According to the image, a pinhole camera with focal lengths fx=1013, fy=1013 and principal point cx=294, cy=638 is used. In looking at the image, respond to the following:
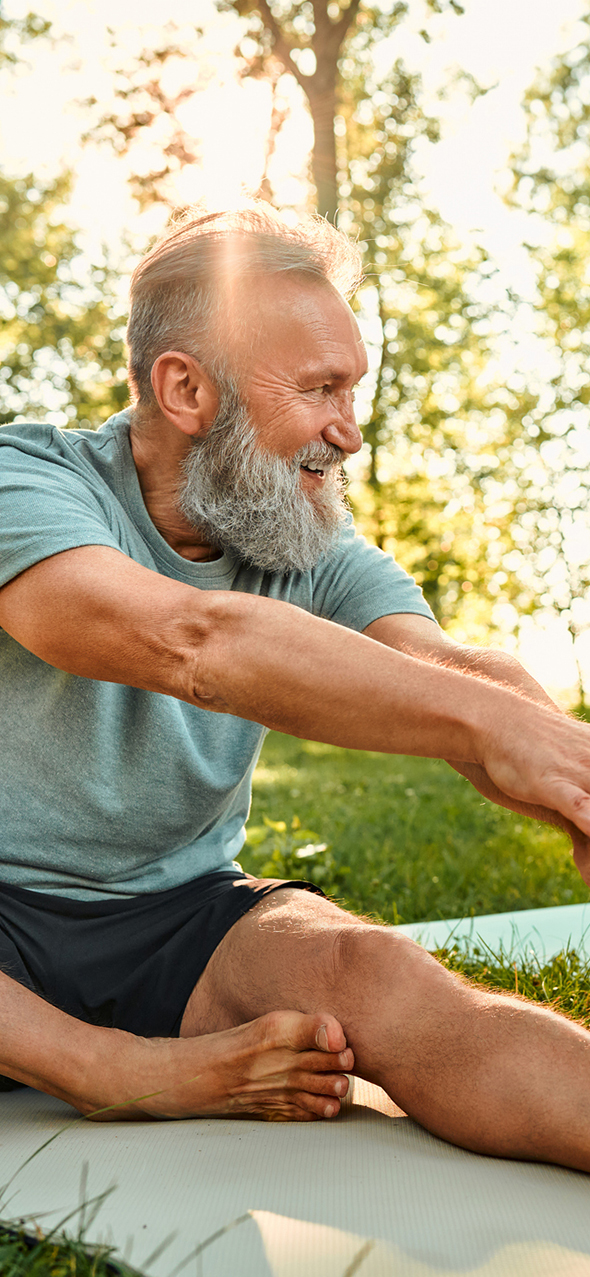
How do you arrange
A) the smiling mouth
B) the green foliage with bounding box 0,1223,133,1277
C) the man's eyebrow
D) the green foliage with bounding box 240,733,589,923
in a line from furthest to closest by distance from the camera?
1. the green foliage with bounding box 240,733,589,923
2. the smiling mouth
3. the man's eyebrow
4. the green foliage with bounding box 0,1223,133,1277

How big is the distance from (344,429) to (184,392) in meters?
0.40

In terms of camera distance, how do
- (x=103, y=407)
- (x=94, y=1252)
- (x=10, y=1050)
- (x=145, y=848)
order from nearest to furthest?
1. (x=94, y=1252)
2. (x=10, y=1050)
3. (x=145, y=848)
4. (x=103, y=407)

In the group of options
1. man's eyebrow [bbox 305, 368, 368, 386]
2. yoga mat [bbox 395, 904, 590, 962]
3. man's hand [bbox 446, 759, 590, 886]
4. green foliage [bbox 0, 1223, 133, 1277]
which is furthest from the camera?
yoga mat [bbox 395, 904, 590, 962]

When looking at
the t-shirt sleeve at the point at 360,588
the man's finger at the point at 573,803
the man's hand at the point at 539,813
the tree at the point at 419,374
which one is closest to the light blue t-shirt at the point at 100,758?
the t-shirt sleeve at the point at 360,588

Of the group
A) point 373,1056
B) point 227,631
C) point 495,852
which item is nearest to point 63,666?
point 227,631

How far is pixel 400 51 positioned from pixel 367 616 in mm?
14262

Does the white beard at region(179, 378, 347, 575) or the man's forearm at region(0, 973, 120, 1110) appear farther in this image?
the white beard at region(179, 378, 347, 575)

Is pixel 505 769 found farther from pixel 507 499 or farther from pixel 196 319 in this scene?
pixel 507 499

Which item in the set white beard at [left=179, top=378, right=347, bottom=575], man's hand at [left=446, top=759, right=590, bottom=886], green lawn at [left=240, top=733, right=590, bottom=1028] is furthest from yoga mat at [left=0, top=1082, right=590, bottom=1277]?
white beard at [left=179, top=378, right=347, bottom=575]

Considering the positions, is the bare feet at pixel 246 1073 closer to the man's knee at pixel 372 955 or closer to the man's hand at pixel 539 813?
the man's knee at pixel 372 955

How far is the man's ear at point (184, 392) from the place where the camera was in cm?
243

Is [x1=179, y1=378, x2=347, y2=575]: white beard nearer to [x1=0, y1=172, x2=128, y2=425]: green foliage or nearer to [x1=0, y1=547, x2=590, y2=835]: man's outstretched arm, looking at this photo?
[x1=0, y1=547, x2=590, y2=835]: man's outstretched arm

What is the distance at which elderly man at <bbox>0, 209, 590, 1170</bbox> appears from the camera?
66.0 inches

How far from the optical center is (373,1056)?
182cm
